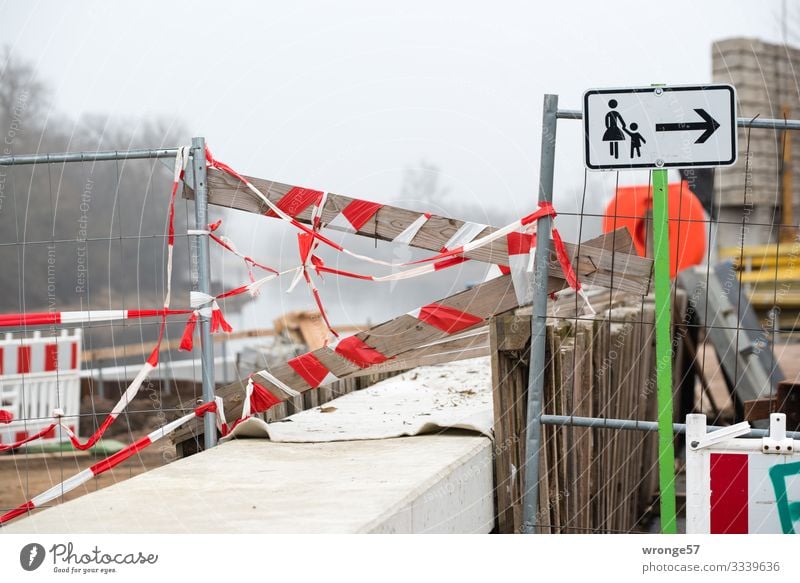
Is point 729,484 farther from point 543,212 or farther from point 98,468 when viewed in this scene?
point 98,468

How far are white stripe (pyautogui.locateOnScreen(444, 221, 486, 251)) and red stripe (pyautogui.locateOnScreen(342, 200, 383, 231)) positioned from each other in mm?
493

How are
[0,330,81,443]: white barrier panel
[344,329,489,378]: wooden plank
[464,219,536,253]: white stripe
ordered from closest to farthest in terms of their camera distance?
[464,219,536,253]: white stripe
[344,329,489,378]: wooden plank
[0,330,81,443]: white barrier panel

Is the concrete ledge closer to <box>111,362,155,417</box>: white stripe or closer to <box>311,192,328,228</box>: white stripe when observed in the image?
<box>111,362,155,417</box>: white stripe

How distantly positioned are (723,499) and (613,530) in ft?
12.7

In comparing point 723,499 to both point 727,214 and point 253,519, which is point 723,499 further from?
point 727,214

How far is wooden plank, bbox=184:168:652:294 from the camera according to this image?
538cm

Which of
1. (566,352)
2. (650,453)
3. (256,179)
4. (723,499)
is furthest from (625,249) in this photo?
(650,453)

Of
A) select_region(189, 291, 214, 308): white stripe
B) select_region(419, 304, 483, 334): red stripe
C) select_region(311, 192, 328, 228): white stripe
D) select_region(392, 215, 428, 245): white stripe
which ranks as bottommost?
select_region(419, 304, 483, 334): red stripe

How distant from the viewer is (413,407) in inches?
281

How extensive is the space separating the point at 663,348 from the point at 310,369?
2241mm

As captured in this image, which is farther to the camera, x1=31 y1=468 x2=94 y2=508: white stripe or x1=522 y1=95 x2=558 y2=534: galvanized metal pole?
x1=31 y1=468 x2=94 y2=508: white stripe

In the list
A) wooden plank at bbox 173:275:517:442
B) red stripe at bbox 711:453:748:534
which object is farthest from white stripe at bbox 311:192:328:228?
red stripe at bbox 711:453:748:534

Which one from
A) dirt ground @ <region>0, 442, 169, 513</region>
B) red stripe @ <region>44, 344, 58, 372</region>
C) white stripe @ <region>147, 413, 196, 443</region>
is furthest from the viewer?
red stripe @ <region>44, 344, 58, 372</region>

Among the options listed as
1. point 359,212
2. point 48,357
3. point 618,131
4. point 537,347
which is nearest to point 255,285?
point 359,212
